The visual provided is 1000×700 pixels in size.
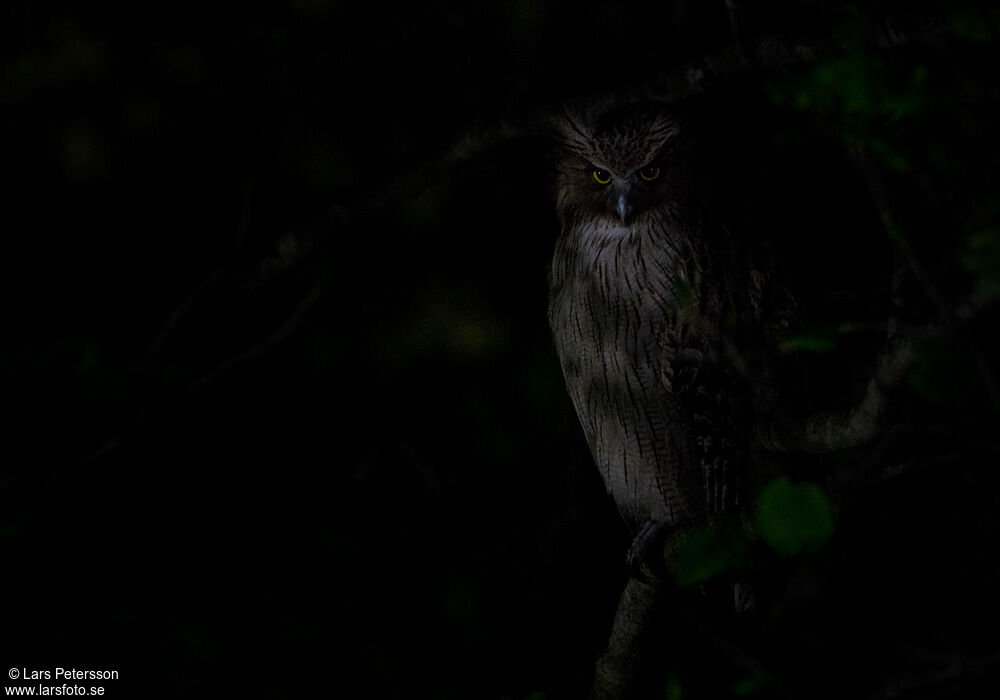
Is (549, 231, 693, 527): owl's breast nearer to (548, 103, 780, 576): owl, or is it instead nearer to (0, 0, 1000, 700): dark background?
(548, 103, 780, 576): owl

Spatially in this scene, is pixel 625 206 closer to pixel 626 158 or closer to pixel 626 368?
pixel 626 158

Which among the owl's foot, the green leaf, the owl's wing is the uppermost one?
the owl's wing

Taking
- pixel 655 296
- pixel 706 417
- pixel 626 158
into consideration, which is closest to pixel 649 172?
pixel 626 158

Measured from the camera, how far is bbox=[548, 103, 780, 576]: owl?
203 cm

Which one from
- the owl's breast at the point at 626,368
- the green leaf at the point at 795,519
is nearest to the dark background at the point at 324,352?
the owl's breast at the point at 626,368

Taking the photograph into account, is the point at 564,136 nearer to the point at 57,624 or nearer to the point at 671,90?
the point at 671,90

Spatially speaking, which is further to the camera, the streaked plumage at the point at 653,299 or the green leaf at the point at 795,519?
the streaked plumage at the point at 653,299

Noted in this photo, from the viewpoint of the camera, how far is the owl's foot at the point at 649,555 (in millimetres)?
1822

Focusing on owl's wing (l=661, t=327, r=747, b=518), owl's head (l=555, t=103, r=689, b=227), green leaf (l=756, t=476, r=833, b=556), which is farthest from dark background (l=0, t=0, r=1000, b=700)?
green leaf (l=756, t=476, r=833, b=556)

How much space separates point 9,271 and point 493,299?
1.37 meters

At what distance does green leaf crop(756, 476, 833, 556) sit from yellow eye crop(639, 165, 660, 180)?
43.3 inches

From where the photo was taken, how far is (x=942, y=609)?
1508 millimetres

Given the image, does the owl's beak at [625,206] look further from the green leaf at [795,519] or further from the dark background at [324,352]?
the green leaf at [795,519]

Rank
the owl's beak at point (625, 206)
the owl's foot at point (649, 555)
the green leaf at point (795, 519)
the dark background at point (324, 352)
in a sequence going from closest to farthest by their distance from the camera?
the green leaf at point (795, 519), the owl's foot at point (649, 555), the owl's beak at point (625, 206), the dark background at point (324, 352)
